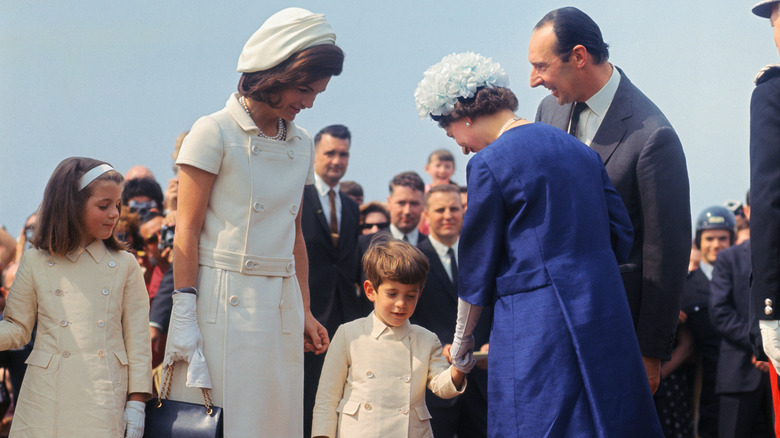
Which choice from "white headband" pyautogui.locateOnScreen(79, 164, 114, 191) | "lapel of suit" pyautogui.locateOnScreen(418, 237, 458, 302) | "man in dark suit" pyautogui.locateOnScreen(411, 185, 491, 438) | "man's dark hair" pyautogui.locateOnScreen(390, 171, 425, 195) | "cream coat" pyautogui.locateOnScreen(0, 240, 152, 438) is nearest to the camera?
"cream coat" pyautogui.locateOnScreen(0, 240, 152, 438)

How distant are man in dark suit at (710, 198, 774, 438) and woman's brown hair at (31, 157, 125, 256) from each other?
5.30 metres

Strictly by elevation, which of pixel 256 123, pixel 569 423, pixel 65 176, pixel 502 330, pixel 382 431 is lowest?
pixel 382 431

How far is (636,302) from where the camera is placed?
378 centimetres

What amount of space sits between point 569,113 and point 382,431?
5.73ft

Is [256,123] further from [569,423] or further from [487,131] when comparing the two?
[569,423]

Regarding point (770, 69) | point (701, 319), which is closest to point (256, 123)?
point (770, 69)

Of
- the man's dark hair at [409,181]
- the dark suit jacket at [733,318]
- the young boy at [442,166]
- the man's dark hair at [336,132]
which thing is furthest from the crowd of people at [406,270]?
the young boy at [442,166]

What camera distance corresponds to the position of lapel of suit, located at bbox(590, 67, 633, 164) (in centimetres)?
384

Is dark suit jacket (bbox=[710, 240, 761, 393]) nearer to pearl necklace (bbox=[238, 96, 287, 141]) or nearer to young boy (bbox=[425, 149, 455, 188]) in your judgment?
young boy (bbox=[425, 149, 455, 188])

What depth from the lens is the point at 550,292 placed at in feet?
10.3

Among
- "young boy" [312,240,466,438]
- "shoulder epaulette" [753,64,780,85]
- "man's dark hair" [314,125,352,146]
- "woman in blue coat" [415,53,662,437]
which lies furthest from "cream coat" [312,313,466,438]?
"man's dark hair" [314,125,352,146]

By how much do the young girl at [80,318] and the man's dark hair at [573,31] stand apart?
6.74ft

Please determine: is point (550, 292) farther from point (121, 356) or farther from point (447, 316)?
point (447, 316)

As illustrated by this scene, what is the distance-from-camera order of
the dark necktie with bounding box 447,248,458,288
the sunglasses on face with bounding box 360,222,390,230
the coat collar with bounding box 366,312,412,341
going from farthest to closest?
1. the sunglasses on face with bounding box 360,222,390,230
2. the dark necktie with bounding box 447,248,458,288
3. the coat collar with bounding box 366,312,412,341
